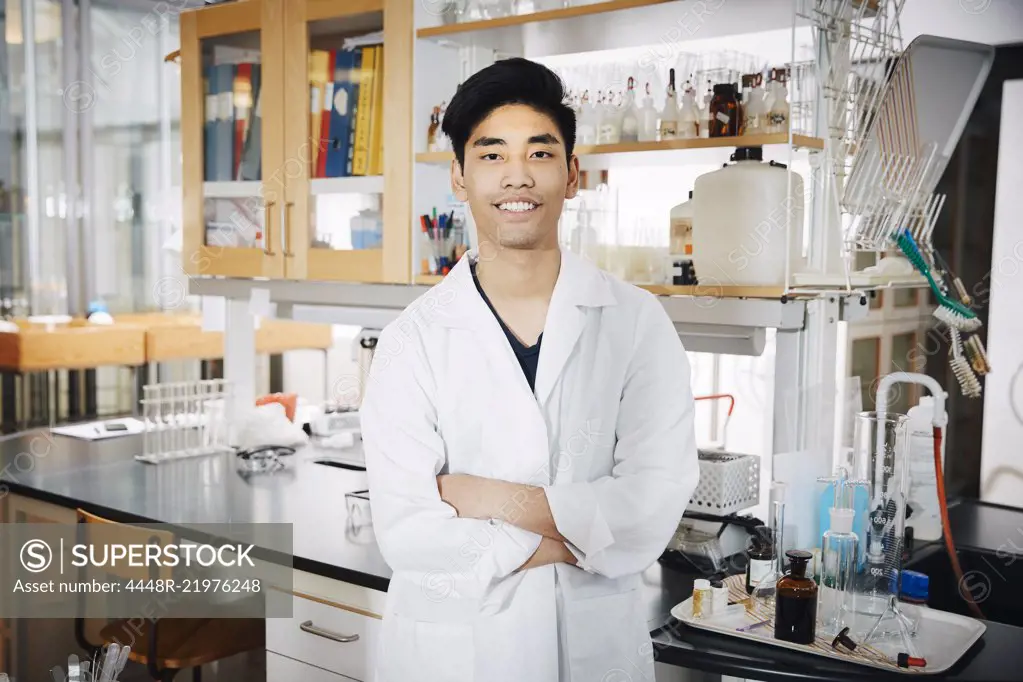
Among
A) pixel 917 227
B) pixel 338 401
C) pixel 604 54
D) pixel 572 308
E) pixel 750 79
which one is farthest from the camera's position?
pixel 338 401

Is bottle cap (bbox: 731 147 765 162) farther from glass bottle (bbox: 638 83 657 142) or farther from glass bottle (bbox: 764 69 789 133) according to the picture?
glass bottle (bbox: 638 83 657 142)

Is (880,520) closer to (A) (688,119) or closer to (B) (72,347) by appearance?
(A) (688,119)

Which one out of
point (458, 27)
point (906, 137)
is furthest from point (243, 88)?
point (906, 137)

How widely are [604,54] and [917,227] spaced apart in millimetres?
830

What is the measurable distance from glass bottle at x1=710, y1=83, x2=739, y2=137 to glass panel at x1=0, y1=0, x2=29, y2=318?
13.4ft

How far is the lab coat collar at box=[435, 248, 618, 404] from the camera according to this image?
5.41 feet

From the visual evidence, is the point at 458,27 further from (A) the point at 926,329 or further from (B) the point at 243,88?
(A) the point at 926,329

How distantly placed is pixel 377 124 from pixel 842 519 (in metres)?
1.46

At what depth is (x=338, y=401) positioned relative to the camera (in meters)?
3.57

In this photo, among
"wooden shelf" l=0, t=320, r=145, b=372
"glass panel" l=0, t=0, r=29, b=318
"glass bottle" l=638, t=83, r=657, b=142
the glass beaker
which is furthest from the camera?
"glass panel" l=0, t=0, r=29, b=318

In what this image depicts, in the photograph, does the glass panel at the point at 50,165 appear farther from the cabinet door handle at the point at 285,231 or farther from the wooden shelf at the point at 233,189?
the cabinet door handle at the point at 285,231

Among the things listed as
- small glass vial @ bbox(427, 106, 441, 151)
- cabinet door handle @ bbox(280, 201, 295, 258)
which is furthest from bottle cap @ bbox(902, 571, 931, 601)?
cabinet door handle @ bbox(280, 201, 295, 258)

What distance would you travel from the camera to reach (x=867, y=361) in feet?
8.20

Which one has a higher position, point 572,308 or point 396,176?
point 396,176
